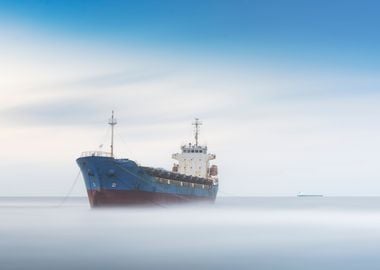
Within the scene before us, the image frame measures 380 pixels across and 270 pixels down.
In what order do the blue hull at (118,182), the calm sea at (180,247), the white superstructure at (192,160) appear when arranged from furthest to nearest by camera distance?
the white superstructure at (192,160)
the blue hull at (118,182)
the calm sea at (180,247)

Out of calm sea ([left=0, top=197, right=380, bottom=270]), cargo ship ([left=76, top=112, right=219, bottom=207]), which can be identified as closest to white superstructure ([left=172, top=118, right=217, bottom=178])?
cargo ship ([left=76, top=112, right=219, bottom=207])

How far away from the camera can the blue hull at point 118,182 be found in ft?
194

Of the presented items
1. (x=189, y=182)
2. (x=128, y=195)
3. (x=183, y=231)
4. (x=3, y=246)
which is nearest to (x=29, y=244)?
(x=3, y=246)

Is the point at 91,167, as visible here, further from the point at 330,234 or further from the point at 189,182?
the point at 330,234

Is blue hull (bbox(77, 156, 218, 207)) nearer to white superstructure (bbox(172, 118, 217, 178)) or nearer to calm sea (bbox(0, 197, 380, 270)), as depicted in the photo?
calm sea (bbox(0, 197, 380, 270))

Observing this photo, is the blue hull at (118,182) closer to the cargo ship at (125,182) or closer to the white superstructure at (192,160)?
the cargo ship at (125,182)

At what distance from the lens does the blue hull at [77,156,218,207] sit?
2333 inches

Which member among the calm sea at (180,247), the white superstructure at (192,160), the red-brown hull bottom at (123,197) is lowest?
the calm sea at (180,247)

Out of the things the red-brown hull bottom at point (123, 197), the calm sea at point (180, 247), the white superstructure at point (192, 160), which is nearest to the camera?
the calm sea at point (180, 247)

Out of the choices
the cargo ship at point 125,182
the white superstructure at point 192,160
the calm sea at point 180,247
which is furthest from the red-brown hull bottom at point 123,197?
the white superstructure at point 192,160

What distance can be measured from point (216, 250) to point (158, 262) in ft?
17.1

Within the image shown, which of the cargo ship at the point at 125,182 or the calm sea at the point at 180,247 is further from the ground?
the cargo ship at the point at 125,182

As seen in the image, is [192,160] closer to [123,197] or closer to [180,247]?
[123,197]

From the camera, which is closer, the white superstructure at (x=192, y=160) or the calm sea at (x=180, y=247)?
the calm sea at (x=180, y=247)
